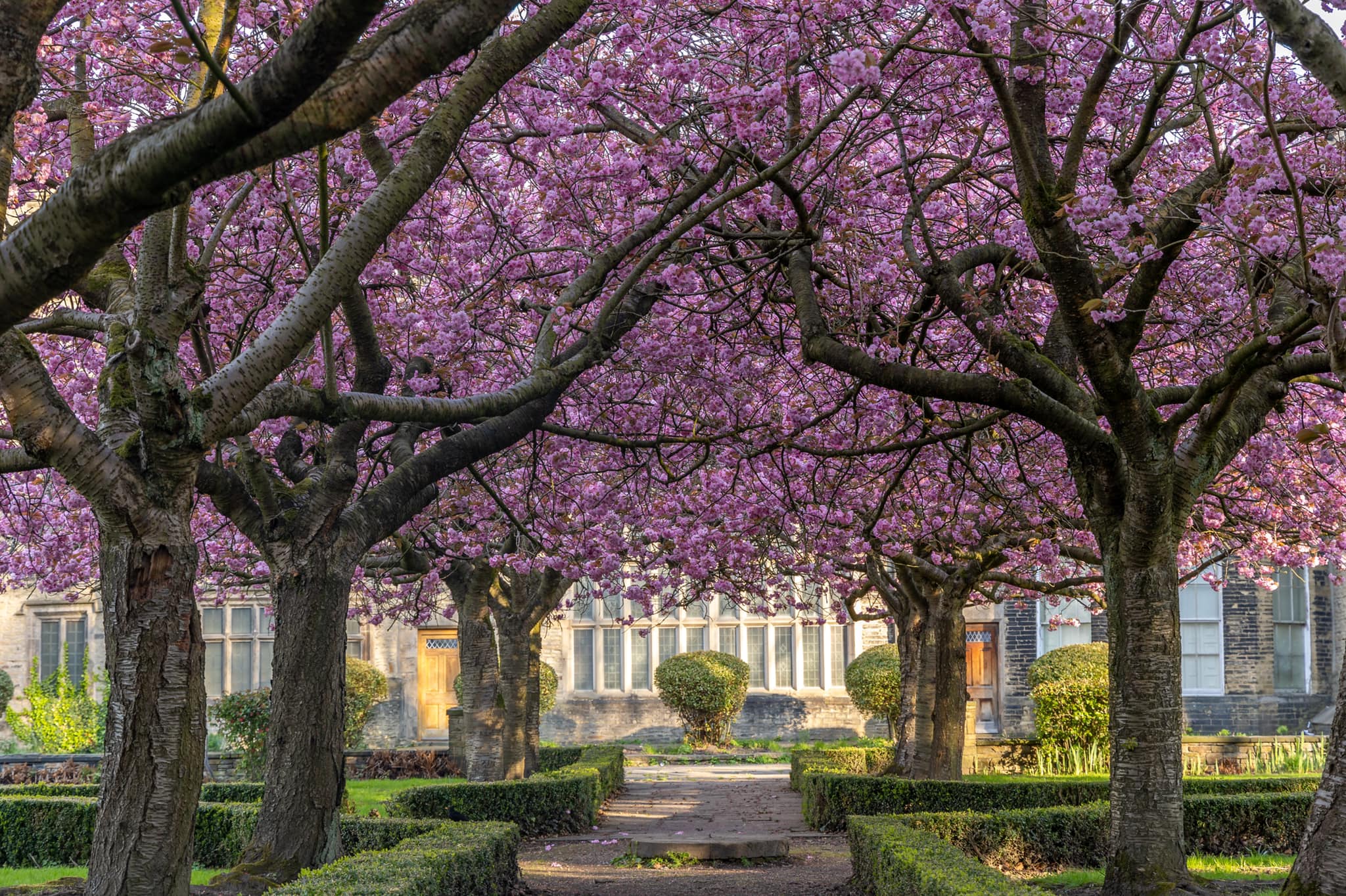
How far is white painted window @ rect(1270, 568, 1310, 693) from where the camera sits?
23.8m

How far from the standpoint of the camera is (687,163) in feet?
27.6

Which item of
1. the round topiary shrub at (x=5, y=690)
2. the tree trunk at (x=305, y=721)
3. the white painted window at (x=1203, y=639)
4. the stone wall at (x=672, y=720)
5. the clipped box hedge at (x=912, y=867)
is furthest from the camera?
the stone wall at (x=672, y=720)

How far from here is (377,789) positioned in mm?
17625

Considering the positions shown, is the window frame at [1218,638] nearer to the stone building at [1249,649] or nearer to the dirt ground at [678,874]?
the stone building at [1249,649]

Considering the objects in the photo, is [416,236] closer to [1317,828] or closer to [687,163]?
[687,163]

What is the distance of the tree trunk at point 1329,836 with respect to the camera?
16.6ft

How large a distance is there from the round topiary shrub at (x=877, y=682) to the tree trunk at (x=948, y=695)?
23.6 ft

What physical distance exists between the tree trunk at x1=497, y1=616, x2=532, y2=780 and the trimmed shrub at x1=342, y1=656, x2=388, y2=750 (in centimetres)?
719

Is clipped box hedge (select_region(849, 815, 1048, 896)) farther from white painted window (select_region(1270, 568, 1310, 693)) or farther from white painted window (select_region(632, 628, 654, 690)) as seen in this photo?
white painted window (select_region(632, 628, 654, 690))

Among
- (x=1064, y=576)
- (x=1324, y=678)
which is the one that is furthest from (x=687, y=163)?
(x=1324, y=678)

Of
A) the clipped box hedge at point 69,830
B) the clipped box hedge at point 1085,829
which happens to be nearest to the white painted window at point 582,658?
the clipped box hedge at point 69,830

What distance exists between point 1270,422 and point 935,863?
6.50m

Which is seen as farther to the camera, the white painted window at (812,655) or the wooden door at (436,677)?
the wooden door at (436,677)

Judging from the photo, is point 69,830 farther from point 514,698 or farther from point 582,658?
point 582,658
